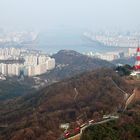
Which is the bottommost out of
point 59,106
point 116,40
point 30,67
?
point 30,67

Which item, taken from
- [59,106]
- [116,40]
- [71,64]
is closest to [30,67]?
[71,64]

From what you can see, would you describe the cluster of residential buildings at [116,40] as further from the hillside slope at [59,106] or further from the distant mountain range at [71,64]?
the hillside slope at [59,106]

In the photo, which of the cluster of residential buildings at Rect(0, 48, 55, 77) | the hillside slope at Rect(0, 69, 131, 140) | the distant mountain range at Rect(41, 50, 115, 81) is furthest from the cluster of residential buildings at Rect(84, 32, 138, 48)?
the hillside slope at Rect(0, 69, 131, 140)

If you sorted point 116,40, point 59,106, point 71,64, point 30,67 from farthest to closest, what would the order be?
1. point 116,40
2. point 71,64
3. point 30,67
4. point 59,106

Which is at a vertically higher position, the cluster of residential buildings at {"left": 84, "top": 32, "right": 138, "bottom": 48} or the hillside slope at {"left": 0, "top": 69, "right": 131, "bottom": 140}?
the hillside slope at {"left": 0, "top": 69, "right": 131, "bottom": 140}

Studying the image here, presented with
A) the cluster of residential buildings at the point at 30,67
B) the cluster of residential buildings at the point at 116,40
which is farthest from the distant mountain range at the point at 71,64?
the cluster of residential buildings at the point at 116,40

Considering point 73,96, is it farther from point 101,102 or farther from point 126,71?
point 126,71

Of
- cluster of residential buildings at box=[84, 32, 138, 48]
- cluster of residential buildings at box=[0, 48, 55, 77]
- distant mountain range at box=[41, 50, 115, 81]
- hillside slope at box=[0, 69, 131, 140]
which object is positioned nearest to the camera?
hillside slope at box=[0, 69, 131, 140]

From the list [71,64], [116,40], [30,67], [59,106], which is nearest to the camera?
[59,106]

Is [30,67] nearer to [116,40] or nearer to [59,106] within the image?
[59,106]

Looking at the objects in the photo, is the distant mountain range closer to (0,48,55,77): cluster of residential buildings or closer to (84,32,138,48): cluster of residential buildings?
(0,48,55,77): cluster of residential buildings

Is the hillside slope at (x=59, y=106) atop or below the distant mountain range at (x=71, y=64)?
atop
